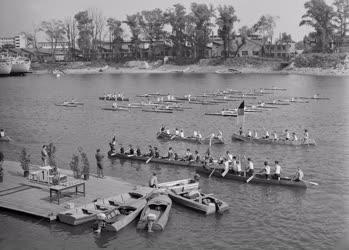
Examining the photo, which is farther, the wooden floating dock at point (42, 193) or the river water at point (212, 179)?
the wooden floating dock at point (42, 193)

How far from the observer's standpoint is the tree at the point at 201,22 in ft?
620

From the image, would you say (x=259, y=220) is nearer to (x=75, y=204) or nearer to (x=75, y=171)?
(x=75, y=204)

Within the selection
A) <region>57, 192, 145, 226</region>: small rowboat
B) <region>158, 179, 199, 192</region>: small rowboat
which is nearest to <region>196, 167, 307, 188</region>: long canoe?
<region>158, 179, 199, 192</region>: small rowboat

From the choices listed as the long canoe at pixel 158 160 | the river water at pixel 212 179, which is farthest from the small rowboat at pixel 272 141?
the long canoe at pixel 158 160

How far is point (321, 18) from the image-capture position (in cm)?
15175

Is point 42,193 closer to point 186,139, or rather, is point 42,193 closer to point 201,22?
point 186,139

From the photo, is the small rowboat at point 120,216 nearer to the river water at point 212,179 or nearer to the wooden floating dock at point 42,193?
the river water at point 212,179

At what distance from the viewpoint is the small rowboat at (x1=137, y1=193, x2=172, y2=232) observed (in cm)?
2748

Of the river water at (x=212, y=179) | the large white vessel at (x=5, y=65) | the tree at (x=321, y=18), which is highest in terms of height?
the tree at (x=321, y=18)

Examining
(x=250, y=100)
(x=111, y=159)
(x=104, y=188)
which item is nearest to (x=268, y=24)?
(x=250, y=100)

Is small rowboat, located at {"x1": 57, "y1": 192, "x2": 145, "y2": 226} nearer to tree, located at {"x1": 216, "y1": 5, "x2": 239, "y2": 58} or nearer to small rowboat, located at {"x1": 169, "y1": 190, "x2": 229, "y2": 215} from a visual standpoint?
small rowboat, located at {"x1": 169, "y1": 190, "x2": 229, "y2": 215}

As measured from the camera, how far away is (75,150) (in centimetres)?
5053

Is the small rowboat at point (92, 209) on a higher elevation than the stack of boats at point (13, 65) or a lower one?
lower

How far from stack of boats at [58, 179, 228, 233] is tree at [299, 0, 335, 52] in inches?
4726
